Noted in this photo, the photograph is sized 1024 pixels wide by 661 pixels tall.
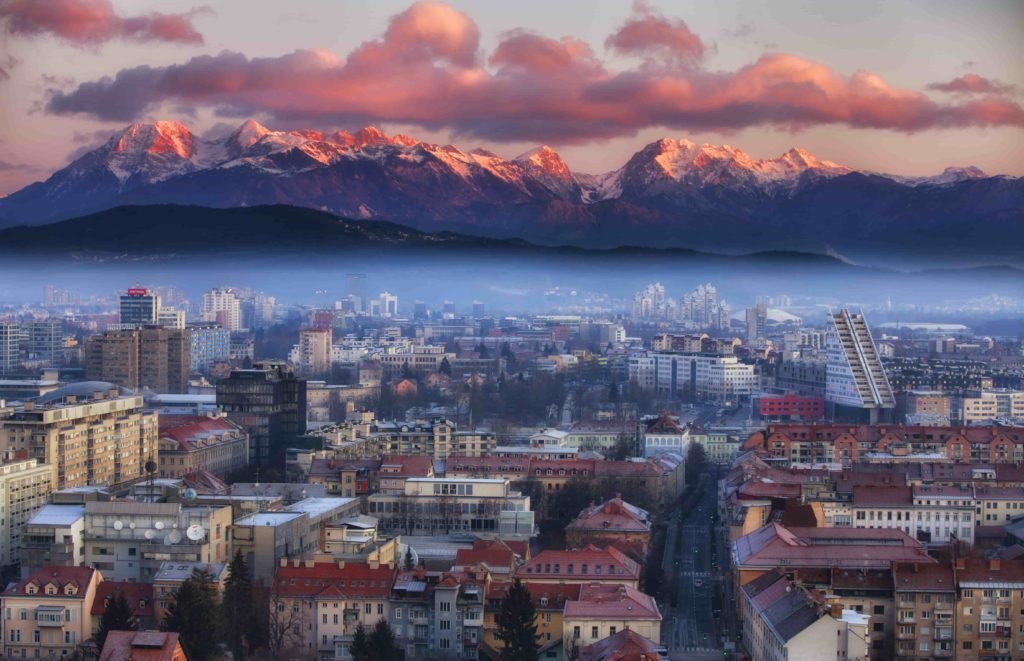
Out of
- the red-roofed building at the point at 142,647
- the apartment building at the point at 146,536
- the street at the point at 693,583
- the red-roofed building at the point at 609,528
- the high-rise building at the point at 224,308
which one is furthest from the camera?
the high-rise building at the point at 224,308

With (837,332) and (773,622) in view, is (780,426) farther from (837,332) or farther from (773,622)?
(773,622)

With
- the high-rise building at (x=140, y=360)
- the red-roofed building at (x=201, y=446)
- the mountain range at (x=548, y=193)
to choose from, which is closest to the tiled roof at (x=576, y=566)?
the red-roofed building at (x=201, y=446)

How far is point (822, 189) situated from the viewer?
235 feet

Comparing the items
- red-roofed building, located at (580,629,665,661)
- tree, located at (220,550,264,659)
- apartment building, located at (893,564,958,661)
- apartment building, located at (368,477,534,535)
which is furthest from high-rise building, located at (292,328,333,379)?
red-roofed building, located at (580,629,665,661)

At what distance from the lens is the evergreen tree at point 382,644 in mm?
13758

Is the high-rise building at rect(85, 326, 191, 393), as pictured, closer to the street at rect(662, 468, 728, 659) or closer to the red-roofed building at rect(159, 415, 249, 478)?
the red-roofed building at rect(159, 415, 249, 478)

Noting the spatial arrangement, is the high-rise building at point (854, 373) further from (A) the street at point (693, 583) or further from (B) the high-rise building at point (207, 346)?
(B) the high-rise building at point (207, 346)

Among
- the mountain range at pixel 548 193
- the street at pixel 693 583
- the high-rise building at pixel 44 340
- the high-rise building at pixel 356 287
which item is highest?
the mountain range at pixel 548 193

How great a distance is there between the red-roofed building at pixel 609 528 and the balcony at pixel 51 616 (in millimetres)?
5098

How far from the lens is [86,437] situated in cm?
2108

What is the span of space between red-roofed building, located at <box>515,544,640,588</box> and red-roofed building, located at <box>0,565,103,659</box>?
10.3ft

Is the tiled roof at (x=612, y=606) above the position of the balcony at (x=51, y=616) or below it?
above

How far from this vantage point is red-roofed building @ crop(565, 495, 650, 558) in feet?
59.0

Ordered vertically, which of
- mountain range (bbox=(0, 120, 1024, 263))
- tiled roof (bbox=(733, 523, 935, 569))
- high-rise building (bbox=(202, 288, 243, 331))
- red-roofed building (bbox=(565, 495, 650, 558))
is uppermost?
mountain range (bbox=(0, 120, 1024, 263))
